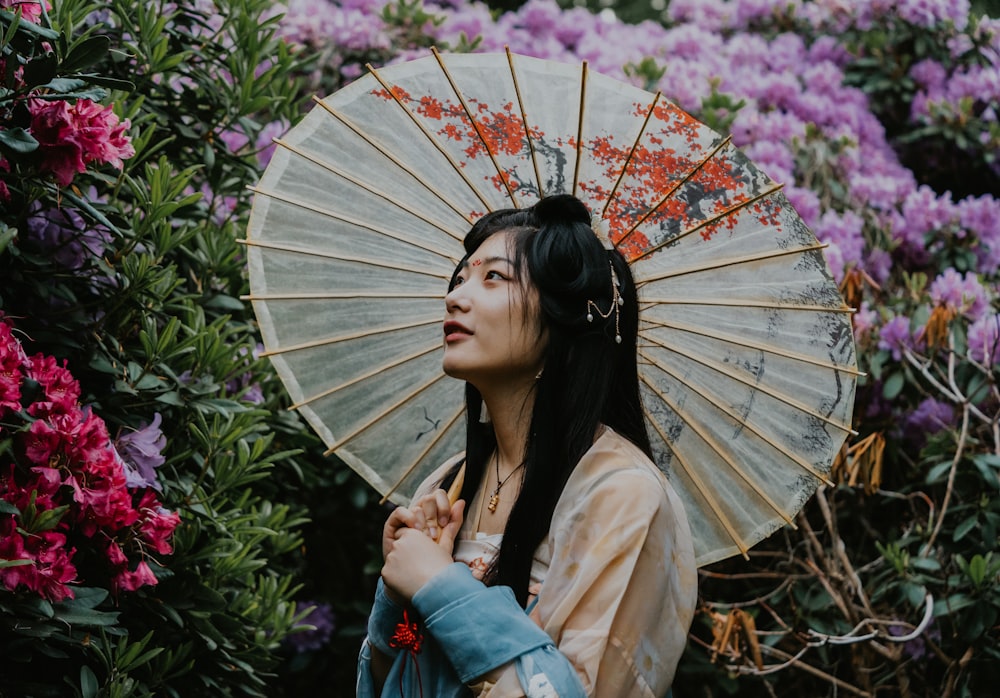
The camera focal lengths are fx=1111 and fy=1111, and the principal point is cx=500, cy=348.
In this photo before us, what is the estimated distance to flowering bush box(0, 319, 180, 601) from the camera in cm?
180

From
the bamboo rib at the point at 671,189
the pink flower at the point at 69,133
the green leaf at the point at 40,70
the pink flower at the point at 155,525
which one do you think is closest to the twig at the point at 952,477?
the bamboo rib at the point at 671,189

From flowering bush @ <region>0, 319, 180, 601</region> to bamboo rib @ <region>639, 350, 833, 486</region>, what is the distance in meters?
0.95

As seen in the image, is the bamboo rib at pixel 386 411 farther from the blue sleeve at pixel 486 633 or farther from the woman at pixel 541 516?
the blue sleeve at pixel 486 633

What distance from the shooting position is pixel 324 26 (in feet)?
14.5

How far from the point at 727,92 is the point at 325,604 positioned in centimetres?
275

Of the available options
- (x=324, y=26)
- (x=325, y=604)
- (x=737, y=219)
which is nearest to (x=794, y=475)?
(x=737, y=219)

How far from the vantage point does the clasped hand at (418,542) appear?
1.64 metres

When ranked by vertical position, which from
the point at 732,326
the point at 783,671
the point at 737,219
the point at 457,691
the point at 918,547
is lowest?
the point at 783,671

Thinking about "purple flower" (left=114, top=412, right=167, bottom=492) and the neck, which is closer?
the neck

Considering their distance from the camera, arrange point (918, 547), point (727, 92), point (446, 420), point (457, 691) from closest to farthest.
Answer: point (457, 691) → point (446, 420) → point (918, 547) → point (727, 92)

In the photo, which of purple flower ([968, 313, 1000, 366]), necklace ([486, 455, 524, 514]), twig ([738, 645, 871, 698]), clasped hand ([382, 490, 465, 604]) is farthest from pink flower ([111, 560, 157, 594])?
purple flower ([968, 313, 1000, 366])

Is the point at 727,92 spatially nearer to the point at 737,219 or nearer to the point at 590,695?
the point at 737,219

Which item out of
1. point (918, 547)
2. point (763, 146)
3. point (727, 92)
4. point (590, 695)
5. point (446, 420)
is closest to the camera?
point (590, 695)

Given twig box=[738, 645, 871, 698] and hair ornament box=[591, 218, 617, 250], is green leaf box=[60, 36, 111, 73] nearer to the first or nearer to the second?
hair ornament box=[591, 218, 617, 250]
